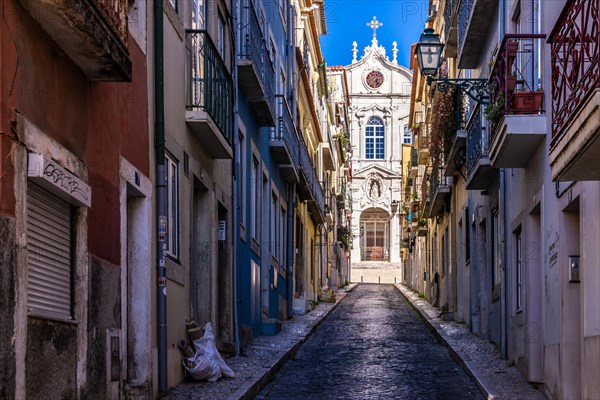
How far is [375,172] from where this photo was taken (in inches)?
3410

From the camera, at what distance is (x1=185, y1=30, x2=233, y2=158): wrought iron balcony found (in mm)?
13766

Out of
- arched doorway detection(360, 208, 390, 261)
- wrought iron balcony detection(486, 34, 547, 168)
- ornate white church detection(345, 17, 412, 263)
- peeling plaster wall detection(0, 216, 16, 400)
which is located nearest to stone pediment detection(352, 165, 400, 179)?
ornate white church detection(345, 17, 412, 263)

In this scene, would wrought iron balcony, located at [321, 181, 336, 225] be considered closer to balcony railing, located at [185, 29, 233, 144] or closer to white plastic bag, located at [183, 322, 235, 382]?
balcony railing, located at [185, 29, 233, 144]

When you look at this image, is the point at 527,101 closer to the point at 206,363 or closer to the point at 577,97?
the point at 577,97

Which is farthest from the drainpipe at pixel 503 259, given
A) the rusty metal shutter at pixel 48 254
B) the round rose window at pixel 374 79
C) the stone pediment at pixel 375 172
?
the round rose window at pixel 374 79

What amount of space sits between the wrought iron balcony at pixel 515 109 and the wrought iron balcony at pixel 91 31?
16.0 ft

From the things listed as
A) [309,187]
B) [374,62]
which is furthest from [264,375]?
[374,62]

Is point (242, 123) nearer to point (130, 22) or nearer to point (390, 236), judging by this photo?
point (130, 22)

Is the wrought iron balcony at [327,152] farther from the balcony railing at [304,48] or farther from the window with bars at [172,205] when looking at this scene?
the window with bars at [172,205]

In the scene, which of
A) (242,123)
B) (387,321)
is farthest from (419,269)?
(242,123)

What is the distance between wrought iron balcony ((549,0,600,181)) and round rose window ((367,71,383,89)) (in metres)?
80.9

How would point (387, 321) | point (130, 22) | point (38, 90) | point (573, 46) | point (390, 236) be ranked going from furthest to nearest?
point (390, 236)
point (387, 321)
point (130, 22)
point (573, 46)
point (38, 90)

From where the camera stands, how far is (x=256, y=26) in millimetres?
18625

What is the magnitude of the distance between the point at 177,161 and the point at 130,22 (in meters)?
→ 2.53
